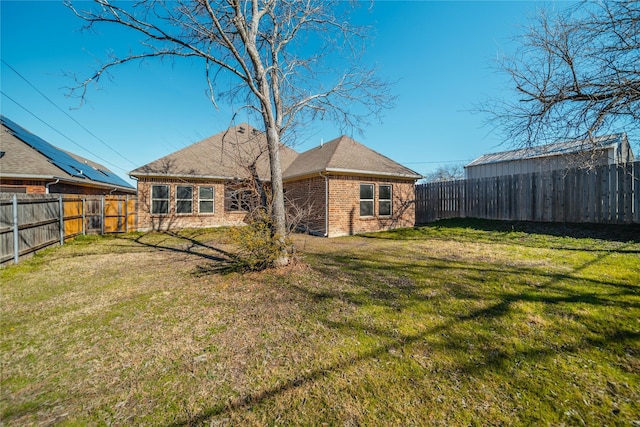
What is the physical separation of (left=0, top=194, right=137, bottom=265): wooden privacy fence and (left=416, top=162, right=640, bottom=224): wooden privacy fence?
1592 centimetres

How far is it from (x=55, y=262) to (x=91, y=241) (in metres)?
3.80

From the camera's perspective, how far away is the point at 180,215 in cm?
1371

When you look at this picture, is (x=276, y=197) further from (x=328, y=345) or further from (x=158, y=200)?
(x=158, y=200)

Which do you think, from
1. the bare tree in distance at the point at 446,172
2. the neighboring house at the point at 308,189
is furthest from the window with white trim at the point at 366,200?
the bare tree in distance at the point at 446,172

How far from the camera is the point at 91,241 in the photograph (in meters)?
9.97

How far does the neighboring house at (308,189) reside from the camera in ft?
36.2

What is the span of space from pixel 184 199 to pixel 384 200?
10645mm

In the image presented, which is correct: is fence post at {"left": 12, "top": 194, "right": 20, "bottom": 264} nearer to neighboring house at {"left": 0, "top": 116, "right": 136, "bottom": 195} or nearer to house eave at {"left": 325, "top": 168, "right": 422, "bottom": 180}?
neighboring house at {"left": 0, "top": 116, "right": 136, "bottom": 195}

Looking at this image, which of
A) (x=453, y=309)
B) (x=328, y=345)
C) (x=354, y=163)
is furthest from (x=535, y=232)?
(x=328, y=345)

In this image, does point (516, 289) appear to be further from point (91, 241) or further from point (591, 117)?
point (91, 241)

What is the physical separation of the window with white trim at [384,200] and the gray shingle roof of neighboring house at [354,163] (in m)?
0.69

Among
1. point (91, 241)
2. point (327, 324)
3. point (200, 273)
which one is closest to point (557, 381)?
point (327, 324)

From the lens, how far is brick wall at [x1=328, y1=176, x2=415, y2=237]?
10.9 meters

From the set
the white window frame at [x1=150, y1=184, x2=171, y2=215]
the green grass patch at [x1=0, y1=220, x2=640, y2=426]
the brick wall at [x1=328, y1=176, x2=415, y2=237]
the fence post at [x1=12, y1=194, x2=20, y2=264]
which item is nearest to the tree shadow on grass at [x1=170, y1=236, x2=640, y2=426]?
the green grass patch at [x1=0, y1=220, x2=640, y2=426]
